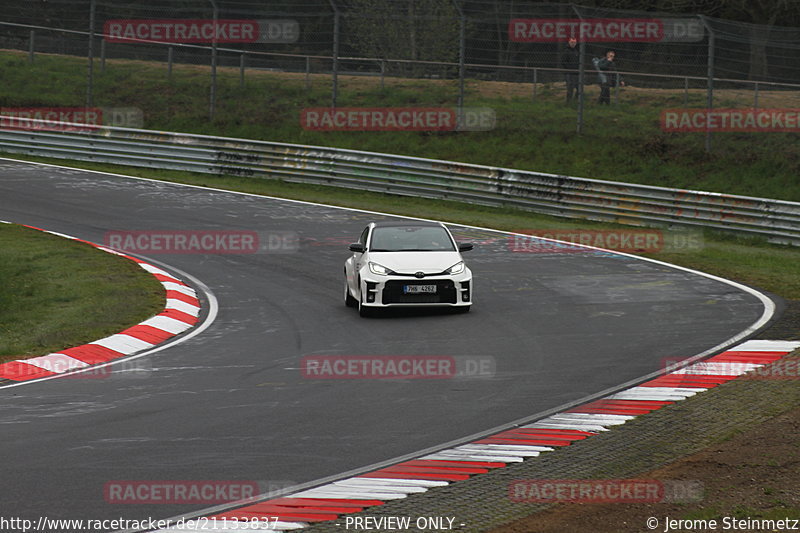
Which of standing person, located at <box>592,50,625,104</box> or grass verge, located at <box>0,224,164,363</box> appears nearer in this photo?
grass verge, located at <box>0,224,164,363</box>

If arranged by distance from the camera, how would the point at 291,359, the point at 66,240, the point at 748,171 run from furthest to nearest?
the point at 748,171, the point at 66,240, the point at 291,359

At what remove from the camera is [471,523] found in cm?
746

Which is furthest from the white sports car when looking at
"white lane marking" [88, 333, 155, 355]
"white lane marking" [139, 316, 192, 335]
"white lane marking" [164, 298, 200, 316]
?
"white lane marking" [88, 333, 155, 355]

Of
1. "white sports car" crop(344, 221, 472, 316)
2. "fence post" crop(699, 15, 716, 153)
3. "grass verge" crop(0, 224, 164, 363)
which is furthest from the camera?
"fence post" crop(699, 15, 716, 153)

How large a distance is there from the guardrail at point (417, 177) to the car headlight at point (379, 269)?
36.9ft

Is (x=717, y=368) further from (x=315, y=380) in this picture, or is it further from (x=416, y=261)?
(x=416, y=261)

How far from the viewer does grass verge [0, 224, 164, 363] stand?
14.7 m

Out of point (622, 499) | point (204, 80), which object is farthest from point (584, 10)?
point (622, 499)

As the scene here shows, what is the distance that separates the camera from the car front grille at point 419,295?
16062 millimetres

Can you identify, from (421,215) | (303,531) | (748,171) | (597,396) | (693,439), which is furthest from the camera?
(748,171)

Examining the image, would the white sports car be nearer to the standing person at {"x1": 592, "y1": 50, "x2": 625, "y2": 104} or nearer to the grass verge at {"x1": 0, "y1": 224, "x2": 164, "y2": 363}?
the grass verge at {"x1": 0, "y1": 224, "x2": 164, "y2": 363}

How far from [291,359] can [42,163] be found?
20.9 metres

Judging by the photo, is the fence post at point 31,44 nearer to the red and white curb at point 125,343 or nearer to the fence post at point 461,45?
the fence post at point 461,45

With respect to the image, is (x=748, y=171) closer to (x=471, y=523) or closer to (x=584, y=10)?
(x=584, y=10)
